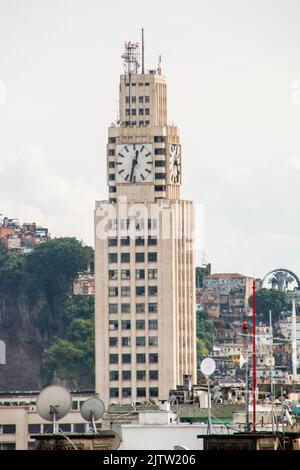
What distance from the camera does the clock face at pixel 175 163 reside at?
194500mm

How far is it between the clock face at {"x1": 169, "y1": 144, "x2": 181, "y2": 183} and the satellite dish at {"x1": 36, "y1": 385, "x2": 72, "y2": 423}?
128 meters

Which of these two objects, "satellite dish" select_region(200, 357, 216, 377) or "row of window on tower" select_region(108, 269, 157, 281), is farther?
"row of window on tower" select_region(108, 269, 157, 281)

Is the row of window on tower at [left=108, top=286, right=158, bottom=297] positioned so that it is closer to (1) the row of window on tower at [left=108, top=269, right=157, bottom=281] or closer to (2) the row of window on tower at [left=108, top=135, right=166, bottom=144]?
(1) the row of window on tower at [left=108, top=269, right=157, bottom=281]

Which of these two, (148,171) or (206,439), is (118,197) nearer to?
(148,171)

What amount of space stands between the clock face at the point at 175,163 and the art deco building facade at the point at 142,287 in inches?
89.4

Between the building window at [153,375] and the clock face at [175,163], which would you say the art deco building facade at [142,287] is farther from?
the clock face at [175,163]

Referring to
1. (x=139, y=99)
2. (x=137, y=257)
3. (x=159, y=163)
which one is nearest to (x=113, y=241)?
(x=137, y=257)

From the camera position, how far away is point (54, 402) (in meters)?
66.3

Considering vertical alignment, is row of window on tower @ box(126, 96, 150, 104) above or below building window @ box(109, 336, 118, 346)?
above

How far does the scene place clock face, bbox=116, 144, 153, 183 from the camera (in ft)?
631

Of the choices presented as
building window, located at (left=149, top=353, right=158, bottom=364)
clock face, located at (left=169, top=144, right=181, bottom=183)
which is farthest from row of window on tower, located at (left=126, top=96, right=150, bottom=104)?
building window, located at (left=149, top=353, right=158, bottom=364)

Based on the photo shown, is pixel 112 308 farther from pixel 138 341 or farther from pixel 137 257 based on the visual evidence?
pixel 137 257

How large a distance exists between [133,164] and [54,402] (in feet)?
420

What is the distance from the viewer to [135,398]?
601ft
